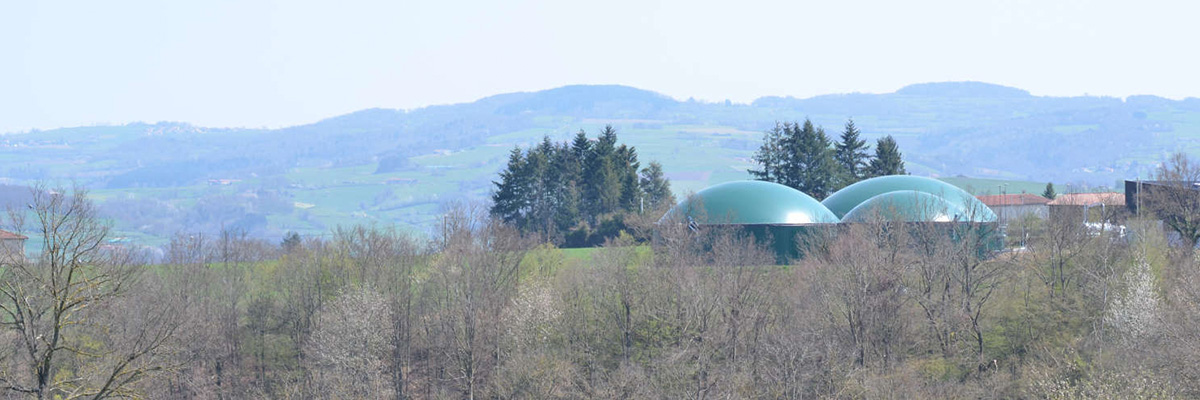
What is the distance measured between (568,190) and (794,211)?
30.8m

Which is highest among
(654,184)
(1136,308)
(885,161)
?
(885,161)

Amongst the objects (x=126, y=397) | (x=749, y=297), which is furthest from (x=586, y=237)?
(x=126, y=397)

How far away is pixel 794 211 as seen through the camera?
68.1 metres

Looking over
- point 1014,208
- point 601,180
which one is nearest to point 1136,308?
point 1014,208

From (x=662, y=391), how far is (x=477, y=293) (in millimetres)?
15095

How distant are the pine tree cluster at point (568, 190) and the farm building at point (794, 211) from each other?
21.7 m

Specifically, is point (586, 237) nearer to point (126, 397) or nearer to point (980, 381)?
point (980, 381)

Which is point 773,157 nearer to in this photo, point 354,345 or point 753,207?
point 753,207

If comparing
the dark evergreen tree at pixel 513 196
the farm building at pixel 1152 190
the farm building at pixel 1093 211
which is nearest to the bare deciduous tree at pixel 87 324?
the dark evergreen tree at pixel 513 196

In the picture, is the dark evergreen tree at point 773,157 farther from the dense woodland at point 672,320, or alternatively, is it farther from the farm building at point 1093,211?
the dense woodland at point 672,320

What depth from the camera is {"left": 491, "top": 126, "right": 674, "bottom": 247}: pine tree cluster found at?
94625 mm

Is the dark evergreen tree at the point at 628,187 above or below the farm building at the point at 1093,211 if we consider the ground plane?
above

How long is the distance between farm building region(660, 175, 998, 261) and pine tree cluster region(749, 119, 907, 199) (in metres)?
21.6

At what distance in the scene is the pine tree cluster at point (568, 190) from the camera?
94625mm
